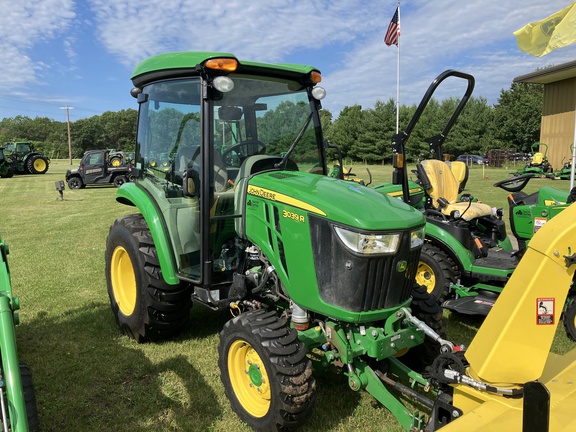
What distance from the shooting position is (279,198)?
2.99 metres

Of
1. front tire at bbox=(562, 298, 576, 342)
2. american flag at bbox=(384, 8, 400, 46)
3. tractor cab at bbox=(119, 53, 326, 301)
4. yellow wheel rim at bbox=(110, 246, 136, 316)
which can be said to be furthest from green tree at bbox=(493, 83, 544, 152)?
yellow wheel rim at bbox=(110, 246, 136, 316)

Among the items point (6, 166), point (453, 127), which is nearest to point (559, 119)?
point (453, 127)

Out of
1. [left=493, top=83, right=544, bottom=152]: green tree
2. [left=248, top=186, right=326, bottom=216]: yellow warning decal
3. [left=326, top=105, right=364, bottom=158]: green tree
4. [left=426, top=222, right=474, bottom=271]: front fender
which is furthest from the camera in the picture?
[left=326, top=105, right=364, bottom=158]: green tree

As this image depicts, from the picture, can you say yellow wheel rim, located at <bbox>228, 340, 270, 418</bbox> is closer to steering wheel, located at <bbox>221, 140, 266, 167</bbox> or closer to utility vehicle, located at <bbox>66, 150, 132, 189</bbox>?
steering wheel, located at <bbox>221, 140, 266, 167</bbox>

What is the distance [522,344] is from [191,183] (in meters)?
2.32

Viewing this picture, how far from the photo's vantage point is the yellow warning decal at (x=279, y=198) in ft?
9.14

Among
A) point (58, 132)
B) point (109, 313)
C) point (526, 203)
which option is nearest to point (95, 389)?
point (109, 313)

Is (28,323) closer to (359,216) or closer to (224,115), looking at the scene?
(224,115)

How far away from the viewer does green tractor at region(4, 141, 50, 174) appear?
27.3 metres

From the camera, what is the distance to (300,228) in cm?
286

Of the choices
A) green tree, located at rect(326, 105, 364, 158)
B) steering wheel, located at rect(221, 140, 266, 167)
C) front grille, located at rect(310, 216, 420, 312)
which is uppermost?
green tree, located at rect(326, 105, 364, 158)

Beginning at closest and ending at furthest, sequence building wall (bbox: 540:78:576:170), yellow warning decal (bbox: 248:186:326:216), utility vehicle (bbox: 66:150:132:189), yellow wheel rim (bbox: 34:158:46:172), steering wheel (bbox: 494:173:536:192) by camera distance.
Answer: yellow warning decal (bbox: 248:186:326:216) < steering wheel (bbox: 494:173:536:192) < utility vehicle (bbox: 66:150:132:189) < building wall (bbox: 540:78:576:170) < yellow wheel rim (bbox: 34:158:46:172)

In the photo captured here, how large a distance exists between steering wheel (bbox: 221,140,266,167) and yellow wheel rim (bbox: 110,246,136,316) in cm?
151

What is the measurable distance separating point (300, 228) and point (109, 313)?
9.53 feet
